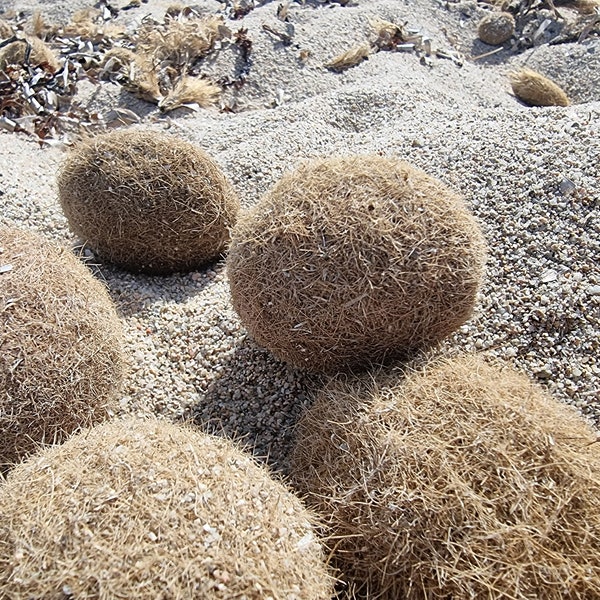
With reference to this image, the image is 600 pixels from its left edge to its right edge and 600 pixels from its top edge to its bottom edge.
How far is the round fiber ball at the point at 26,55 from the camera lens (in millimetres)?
5383

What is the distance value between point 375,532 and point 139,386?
4.05 ft

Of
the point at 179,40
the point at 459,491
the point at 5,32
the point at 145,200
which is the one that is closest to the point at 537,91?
the point at 179,40

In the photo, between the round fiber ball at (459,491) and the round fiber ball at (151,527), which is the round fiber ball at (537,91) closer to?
the round fiber ball at (459,491)

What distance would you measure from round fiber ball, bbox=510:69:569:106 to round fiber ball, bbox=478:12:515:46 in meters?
1.43

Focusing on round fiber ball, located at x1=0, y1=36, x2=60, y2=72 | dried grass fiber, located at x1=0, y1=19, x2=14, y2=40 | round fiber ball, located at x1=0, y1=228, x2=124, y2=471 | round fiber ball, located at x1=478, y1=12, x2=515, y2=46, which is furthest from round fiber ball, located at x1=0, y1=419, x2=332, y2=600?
round fiber ball, located at x1=478, y1=12, x2=515, y2=46

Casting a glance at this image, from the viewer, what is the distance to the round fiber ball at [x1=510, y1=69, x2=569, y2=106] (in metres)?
5.67

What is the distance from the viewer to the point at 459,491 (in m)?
1.58

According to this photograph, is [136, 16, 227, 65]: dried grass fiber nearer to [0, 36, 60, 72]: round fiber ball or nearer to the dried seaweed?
[0, 36, 60, 72]: round fiber ball

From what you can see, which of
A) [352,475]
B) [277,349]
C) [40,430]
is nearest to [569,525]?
[352,475]

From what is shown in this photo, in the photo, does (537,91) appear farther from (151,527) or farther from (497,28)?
(151,527)

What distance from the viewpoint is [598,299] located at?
2.41 metres

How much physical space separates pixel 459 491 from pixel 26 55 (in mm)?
5544

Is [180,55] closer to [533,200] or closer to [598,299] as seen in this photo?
[533,200]

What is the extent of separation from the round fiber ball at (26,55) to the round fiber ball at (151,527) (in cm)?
491
